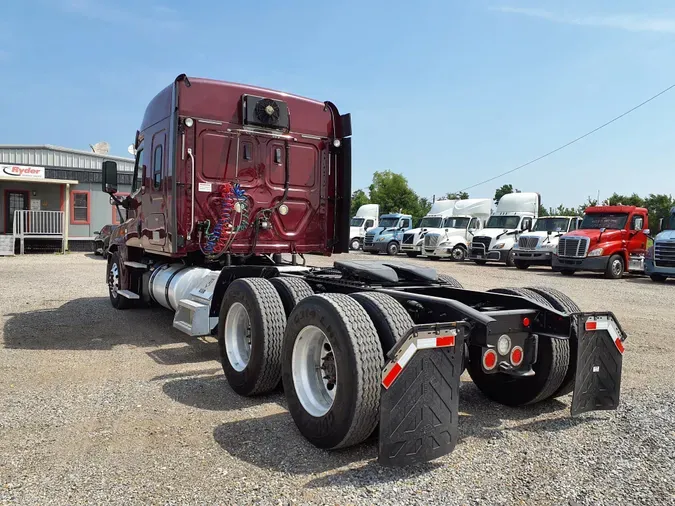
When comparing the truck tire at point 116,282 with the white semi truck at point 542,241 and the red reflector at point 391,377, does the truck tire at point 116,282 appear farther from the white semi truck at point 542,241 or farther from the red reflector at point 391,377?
the white semi truck at point 542,241

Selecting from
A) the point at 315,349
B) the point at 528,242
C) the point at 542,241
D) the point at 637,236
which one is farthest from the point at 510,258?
the point at 315,349

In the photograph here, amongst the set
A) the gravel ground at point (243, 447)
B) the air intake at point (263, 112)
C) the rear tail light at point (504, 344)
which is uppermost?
the air intake at point (263, 112)

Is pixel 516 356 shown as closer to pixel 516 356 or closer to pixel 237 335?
pixel 516 356

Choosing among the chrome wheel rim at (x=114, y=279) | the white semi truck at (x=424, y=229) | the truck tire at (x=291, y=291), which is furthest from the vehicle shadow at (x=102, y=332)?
the white semi truck at (x=424, y=229)

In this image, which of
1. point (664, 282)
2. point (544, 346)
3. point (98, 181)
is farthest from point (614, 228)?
point (98, 181)

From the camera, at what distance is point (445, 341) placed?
3322mm

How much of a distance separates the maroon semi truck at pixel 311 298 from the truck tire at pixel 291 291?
0.02 meters

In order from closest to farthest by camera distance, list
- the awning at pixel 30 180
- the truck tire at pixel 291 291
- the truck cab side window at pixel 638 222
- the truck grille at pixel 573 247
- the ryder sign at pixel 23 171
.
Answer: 1. the truck tire at pixel 291 291
2. the truck grille at pixel 573 247
3. the truck cab side window at pixel 638 222
4. the awning at pixel 30 180
5. the ryder sign at pixel 23 171

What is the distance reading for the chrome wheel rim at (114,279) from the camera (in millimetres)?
9469

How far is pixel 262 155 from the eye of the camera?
7.21 meters

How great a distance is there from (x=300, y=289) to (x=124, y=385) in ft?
6.13

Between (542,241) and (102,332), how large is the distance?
1775 centimetres

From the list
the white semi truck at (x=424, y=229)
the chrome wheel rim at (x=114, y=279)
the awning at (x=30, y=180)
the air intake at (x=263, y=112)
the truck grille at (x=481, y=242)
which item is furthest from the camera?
the white semi truck at (x=424, y=229)

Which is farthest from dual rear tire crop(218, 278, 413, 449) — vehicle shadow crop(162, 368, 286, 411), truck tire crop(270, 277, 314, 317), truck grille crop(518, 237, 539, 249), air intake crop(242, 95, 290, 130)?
truck grille crop(518, 237, 539, 249)
